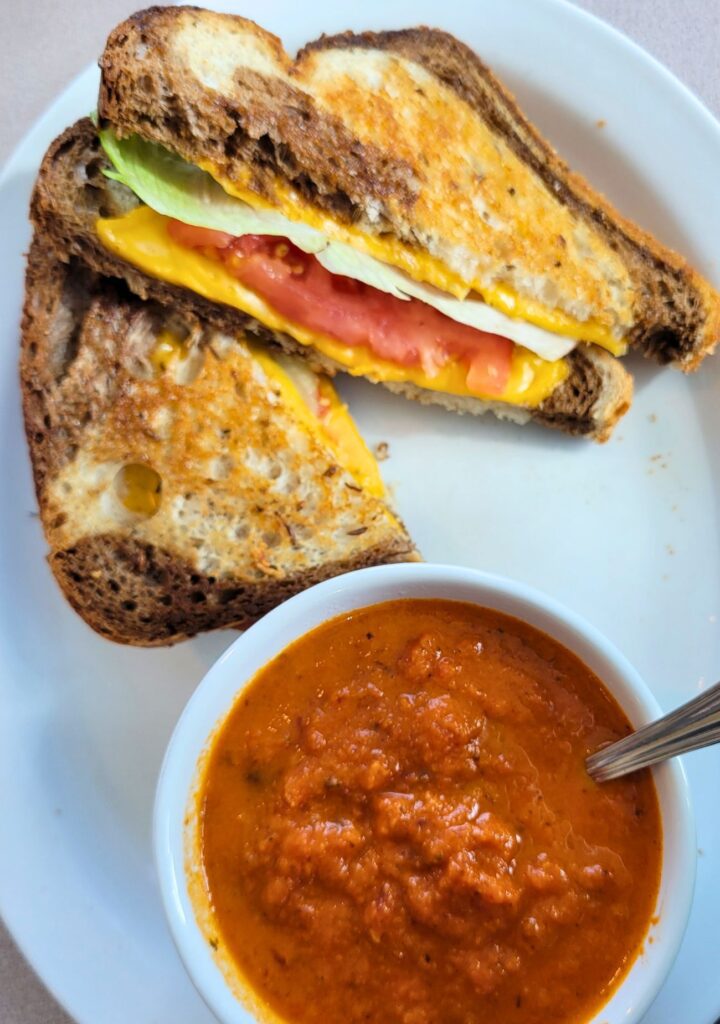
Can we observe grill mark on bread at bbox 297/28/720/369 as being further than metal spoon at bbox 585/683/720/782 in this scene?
Yes

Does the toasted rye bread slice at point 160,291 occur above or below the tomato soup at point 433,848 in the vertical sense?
above

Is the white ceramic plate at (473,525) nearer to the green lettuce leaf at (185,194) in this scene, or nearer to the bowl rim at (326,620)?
the green lettuce leaf at (185,194)

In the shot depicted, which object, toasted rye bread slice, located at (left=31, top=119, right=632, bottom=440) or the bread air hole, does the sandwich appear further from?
the bread air hole

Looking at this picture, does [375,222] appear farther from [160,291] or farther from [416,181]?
[160,291]

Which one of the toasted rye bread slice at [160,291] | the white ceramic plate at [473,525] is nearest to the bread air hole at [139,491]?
the white ceramic plate at [473,525]

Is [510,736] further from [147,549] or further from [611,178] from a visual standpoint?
[611,178]

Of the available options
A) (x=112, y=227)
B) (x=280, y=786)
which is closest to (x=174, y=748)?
(x=280, y=786)

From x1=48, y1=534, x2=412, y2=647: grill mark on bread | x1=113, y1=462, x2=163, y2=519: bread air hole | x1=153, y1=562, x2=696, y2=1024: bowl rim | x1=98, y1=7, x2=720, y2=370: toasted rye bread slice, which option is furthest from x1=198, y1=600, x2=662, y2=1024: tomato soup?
x1=98, y1=7, x2=720, y2=370: toasted rye bread slice
